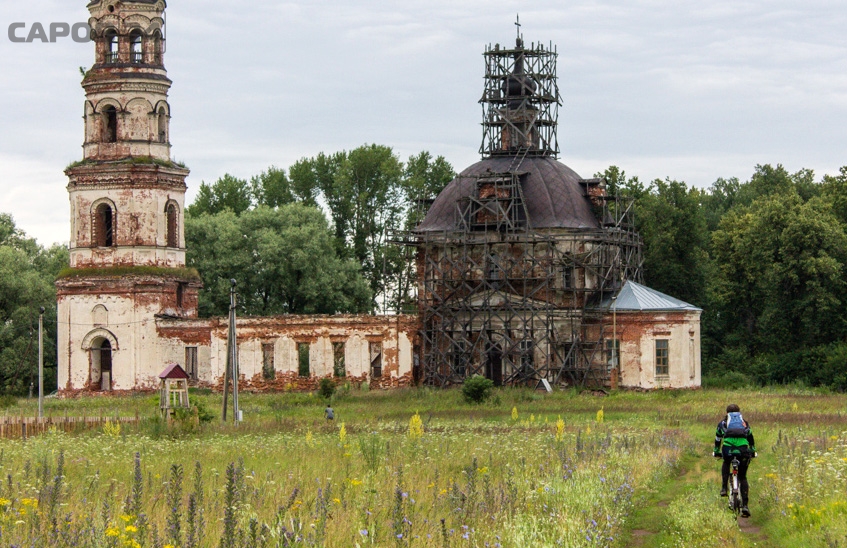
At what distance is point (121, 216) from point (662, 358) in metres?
20.8

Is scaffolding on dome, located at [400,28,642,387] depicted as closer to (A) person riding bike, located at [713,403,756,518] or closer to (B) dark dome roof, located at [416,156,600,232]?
(B) dark dome roof, located at [416,156,600,232]

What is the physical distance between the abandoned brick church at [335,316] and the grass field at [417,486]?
17.1m

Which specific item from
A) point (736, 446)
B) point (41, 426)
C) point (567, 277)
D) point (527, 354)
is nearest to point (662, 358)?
point (527, 354)

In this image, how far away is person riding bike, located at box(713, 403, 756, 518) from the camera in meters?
18.3

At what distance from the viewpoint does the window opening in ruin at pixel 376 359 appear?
2111 inches

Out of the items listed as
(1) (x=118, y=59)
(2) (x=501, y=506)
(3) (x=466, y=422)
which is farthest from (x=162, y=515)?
(1) (x=118, y=59)

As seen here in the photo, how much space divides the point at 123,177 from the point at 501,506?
39.6 metres

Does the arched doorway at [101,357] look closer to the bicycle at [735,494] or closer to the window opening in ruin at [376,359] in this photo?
the window opening in ruin at [376,359]

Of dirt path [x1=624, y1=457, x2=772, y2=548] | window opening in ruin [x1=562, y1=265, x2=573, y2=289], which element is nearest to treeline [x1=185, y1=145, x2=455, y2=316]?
window opening in ruin [x1=562, y1=265, x2=573, y2=289]

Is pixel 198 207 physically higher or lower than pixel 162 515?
higher

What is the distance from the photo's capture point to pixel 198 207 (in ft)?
251

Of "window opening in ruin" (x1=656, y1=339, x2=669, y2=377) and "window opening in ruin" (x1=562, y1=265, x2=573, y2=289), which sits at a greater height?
"window opening in ruin" (x1=562, y1=265, x2=573, y2=289)

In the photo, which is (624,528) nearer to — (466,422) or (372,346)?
(466,422)

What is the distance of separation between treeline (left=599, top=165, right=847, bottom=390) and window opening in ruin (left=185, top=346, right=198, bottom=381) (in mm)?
20001
